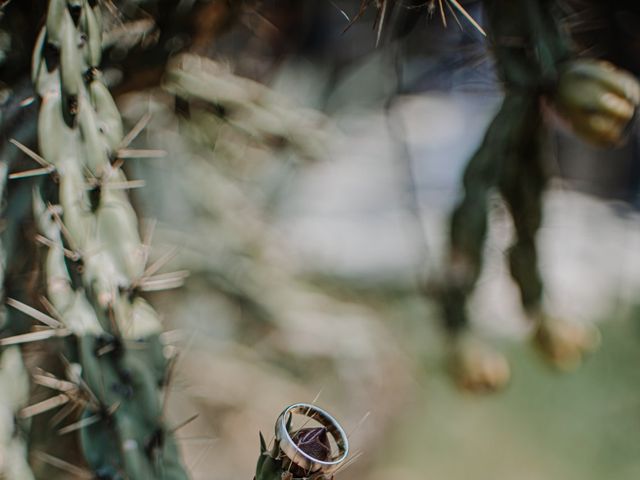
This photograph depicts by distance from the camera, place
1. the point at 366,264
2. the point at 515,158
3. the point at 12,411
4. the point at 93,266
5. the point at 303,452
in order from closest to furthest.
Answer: the point at 303,452 < the point at 93,266 < the point at 12,411 < the point at 515,158 < the point at 366,264

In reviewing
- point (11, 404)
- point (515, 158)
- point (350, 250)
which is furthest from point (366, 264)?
point (11, 404)

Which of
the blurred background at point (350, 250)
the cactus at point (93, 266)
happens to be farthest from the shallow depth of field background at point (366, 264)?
the cactus at point (93, 266)

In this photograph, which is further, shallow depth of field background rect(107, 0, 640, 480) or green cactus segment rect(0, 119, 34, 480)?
shallow depth of field background rect(107, 0, 640, 480)

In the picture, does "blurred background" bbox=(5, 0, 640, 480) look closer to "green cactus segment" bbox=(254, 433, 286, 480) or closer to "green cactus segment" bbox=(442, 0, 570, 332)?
"green cactus segment" bbox=(442, 0, 570, 332)

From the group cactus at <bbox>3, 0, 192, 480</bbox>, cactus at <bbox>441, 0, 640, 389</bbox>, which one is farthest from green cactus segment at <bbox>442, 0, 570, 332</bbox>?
cactus at <bbox>3, 0, 192, 480</bbox>

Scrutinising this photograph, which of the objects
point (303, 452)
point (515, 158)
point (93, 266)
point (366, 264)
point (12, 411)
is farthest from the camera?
point (366, 264)

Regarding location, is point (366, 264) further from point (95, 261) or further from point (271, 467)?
point (271, 467)

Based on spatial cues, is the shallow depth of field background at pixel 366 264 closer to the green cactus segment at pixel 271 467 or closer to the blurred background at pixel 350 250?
the blurred background at pixel 350 250
